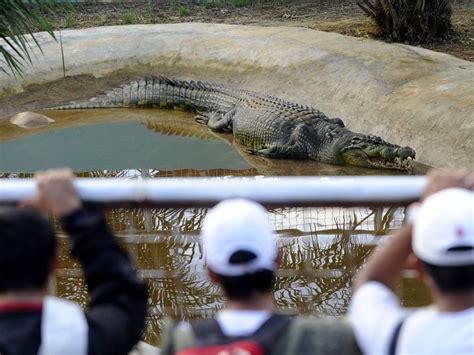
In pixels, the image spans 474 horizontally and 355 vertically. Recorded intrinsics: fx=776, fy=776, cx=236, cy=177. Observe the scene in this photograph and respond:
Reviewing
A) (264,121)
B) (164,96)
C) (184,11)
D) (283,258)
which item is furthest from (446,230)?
(184,11)

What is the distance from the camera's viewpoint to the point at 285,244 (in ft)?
13.6

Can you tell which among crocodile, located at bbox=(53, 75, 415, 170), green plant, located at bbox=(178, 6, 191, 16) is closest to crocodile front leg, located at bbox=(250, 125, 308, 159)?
crocodile, located at bbox=(53, 75, 415, 170)

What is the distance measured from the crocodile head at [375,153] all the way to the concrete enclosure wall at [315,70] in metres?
0.18

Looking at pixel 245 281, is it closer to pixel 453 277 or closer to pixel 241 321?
pixel 241 321

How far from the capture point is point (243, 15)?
10.8 metres

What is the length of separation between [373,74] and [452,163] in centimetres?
160

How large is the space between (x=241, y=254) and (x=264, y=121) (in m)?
5.89

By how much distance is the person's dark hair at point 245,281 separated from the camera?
1.25m

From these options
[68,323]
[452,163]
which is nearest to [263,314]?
[68,323]

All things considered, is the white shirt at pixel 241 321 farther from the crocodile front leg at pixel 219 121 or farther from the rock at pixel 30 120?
the rock at pixel 30 120

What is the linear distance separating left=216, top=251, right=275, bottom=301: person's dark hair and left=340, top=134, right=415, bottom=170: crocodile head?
488cm

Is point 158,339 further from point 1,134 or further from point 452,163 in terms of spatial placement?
point 1,134

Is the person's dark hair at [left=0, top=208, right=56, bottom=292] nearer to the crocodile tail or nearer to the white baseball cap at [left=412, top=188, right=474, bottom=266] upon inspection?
the white baseball cap at [left=412, top=188, right=474, bottom=266]

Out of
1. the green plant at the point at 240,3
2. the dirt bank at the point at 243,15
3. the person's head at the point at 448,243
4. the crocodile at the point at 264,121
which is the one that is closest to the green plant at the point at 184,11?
the dirt bank at the point at 243,15
